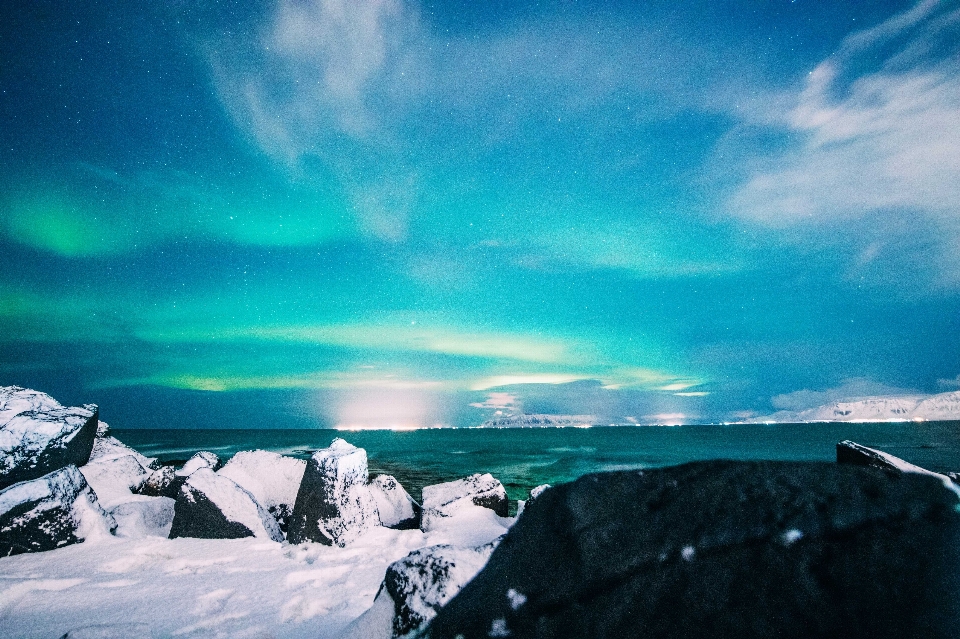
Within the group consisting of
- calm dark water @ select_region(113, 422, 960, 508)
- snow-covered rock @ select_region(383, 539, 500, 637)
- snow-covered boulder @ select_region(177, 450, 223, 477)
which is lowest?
calm dark water @ select_region(113, 422, 960, 508)

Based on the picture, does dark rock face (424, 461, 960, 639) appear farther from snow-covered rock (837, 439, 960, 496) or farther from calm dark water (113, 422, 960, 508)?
calm dark water (113, 422, 960, 508)

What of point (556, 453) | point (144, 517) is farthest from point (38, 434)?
point (556, 453)

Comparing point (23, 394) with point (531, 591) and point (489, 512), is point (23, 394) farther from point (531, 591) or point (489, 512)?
point (531, 591)

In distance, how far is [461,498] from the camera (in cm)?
651

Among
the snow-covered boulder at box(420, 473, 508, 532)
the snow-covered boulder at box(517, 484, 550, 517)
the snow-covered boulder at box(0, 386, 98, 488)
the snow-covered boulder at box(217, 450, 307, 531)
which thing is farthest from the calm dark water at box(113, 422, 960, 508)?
the snow-covered boulder at box(0, 386, 98, 488)

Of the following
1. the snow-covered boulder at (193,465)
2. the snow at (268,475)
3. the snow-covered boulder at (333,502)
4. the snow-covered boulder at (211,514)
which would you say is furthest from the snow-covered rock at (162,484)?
the snow-covered boulder at (333,502)

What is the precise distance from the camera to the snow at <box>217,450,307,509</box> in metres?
6.47

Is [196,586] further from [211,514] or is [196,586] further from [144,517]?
[144,517]

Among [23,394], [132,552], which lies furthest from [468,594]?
[23,394]

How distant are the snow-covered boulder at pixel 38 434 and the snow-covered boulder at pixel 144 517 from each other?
43.8 inches

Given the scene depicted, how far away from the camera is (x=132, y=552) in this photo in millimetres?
4371

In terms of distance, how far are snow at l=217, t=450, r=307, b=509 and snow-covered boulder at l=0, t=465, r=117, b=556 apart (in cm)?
169

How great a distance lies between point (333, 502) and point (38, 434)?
4.23 m

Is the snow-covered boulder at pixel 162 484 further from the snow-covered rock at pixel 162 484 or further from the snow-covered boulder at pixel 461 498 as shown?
the snow-covered boulder at pixel 461 498
